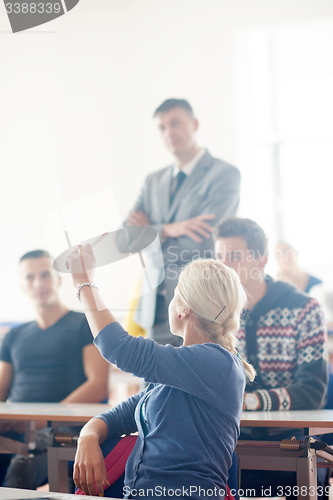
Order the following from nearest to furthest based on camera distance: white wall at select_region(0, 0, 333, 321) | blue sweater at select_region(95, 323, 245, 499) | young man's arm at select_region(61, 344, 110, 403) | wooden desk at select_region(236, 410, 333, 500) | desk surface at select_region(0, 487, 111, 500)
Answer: desk surface at select_region(0, 487, 111, 500) < blue sweater at select_region(95, 323, 245, 499) < wooden desk at select_region(236, 410, 333, 500) < young man's arm at select_region(61, 344, 110, 403) < white wall at select_region(0, 0, 333, 321)

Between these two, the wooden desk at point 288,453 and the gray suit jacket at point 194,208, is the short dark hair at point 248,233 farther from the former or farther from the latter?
the wooden desk at point 288,453

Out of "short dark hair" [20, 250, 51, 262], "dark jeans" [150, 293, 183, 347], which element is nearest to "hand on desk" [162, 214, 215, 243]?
"dark jeans" [150, 293, 183, 347]

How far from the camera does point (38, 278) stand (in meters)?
2.34

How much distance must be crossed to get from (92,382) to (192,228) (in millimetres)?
797

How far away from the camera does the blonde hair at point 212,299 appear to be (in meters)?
1.10

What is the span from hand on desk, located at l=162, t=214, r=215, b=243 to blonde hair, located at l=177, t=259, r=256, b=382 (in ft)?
3.87

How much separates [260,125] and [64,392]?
2369mm

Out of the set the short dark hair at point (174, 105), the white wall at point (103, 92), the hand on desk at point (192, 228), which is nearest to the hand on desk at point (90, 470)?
the hand on desk at point (192, 228)

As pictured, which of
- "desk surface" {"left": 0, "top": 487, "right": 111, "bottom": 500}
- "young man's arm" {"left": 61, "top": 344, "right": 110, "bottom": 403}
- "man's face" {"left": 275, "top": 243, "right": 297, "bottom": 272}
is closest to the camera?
"desk surface" {"left": 0, "top": 487, "right": 111, "bottom": 500}

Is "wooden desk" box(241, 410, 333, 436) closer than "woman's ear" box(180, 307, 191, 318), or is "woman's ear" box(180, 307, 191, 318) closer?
"woman's ear" box(180, 307, 191, 318)

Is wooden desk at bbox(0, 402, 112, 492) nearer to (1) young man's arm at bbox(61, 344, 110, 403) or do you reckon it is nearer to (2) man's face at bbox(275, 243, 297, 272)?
(1) young man's arm at bbox(61, 344, 110, 403)

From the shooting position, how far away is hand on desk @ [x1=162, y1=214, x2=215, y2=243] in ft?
7.62


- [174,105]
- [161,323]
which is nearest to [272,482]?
[161,323]

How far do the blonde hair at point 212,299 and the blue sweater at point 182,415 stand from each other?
54 millimetres
